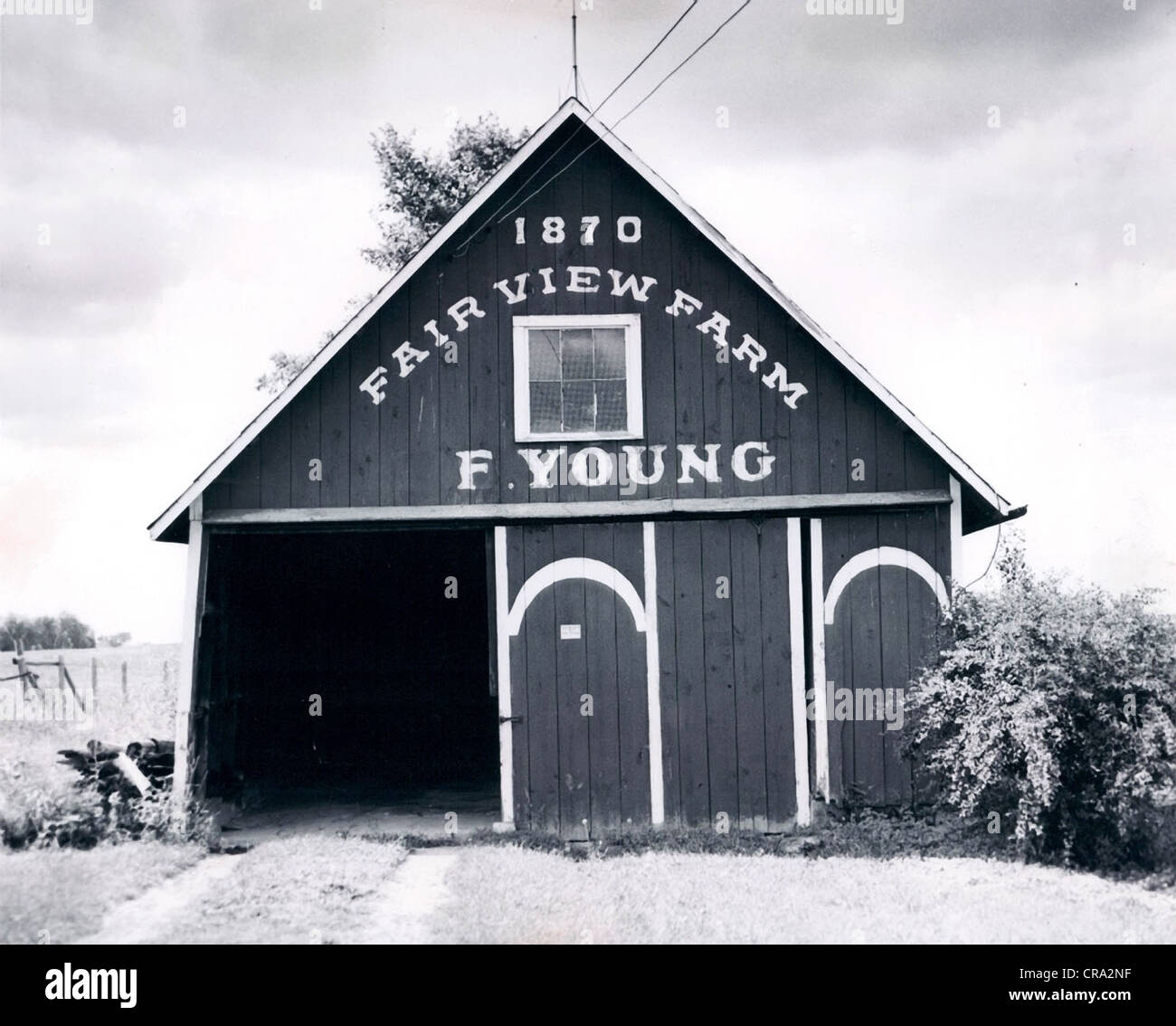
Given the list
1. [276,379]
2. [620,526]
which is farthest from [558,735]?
[276,379]

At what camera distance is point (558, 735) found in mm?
12164

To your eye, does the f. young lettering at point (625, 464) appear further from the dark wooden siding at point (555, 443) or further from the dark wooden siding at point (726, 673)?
the dark wooden siding at point (726, 673)

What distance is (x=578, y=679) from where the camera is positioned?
1222cm

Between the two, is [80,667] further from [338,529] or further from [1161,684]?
[1161,684]

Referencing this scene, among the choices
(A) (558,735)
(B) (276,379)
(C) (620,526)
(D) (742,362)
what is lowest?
(A) (558,735)

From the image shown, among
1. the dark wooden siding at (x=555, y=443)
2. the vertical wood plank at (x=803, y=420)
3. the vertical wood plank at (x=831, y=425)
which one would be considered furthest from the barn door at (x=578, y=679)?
the vertical wood plank at (x=831, y=425)

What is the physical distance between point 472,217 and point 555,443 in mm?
2467

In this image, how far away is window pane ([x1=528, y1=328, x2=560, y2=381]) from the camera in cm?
1243

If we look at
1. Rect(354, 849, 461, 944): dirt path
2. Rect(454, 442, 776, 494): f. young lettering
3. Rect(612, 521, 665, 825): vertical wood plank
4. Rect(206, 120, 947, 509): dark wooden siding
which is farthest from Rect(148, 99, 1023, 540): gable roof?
Rect(354, 849, 461, 944): dirt path

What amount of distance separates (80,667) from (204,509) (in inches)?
1027

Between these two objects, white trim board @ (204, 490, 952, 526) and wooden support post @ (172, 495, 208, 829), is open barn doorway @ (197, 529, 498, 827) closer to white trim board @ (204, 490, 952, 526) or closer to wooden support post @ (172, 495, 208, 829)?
wooden support post @ (172, 495, 208, 829)

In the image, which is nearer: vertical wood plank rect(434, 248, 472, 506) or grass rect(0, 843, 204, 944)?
grass rect(0, 843, 204, 944)
